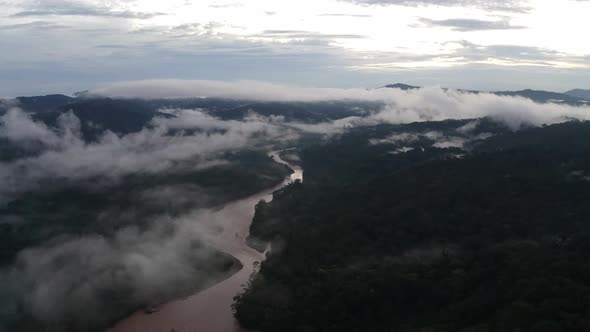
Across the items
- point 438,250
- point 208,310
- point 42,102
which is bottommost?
point 208,310

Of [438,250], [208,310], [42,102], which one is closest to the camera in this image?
[208,310]

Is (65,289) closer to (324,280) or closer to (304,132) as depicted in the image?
(324,280)

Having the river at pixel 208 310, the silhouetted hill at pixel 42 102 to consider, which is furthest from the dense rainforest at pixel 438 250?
the silhouetted hill at pixel 42 102

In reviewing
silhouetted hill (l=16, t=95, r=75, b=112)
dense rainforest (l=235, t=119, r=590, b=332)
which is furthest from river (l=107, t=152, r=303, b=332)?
silhouetted hill (l=16, t=95, r=75, b=112)

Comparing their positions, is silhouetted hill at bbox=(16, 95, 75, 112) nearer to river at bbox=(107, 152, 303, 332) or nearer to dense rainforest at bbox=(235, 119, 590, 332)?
dense rainforest at bbox=(235, 119, 590, 332)

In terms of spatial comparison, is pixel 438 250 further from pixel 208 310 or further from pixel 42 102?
pixel 42 102

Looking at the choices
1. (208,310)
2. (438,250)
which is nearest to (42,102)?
(208,310)

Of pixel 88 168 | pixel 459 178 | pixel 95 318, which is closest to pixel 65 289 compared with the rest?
pixel 95 318

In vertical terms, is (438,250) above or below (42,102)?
below
